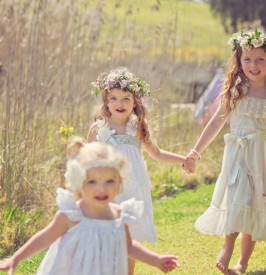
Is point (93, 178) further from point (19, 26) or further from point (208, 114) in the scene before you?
point (208, 114)

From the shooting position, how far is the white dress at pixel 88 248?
15.0 ft

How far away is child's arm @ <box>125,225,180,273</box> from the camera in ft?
14.9

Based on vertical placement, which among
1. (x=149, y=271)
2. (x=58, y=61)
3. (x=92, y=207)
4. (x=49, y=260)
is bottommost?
(x=149, y=271)

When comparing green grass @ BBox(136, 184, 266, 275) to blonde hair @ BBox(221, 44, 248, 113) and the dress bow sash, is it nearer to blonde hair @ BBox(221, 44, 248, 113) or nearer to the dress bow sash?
the dress bow sash

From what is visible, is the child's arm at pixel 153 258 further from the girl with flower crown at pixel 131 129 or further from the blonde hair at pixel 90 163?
the girl with flower crown at pixel 131 129

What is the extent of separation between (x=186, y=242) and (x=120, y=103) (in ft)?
6.53

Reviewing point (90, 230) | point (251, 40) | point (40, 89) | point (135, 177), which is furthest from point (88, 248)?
point (40, 89)

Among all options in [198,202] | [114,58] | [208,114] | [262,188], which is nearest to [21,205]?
[262,188]

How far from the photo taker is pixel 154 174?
10.6m

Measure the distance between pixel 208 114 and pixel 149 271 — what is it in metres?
5.86

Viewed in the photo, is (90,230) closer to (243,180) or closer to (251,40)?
(243,180)

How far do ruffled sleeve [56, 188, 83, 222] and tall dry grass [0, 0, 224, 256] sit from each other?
2.36m

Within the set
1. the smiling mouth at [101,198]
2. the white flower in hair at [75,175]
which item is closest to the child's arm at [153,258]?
the smiling mouth at [101,198]

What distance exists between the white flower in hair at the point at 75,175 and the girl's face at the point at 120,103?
1.71 meters
